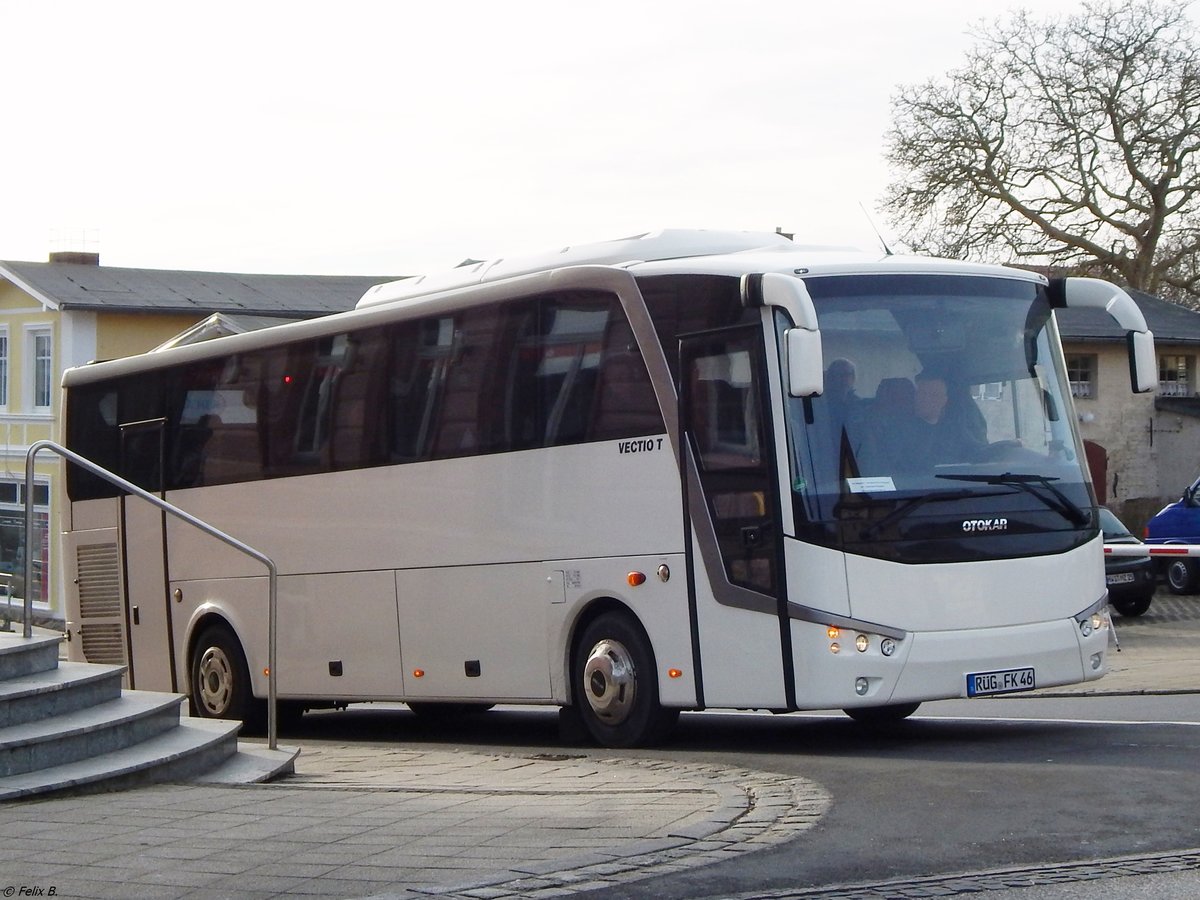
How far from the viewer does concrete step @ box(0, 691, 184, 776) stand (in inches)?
386

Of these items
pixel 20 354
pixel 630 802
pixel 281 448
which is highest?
pixel 20 354

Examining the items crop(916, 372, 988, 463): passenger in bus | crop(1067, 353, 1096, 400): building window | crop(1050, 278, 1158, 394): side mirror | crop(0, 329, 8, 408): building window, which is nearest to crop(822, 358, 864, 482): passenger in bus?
crop(916, 372, 988, 463): passenger in bus

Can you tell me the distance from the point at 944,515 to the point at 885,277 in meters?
1.65

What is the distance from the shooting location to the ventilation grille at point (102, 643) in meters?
18.6

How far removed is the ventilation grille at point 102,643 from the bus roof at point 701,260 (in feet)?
17.3

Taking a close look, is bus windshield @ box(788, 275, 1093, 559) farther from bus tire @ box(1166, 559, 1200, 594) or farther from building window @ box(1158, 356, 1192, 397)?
building window @ box(1158, 356, 1192, 397)

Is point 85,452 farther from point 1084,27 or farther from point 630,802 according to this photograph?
point 1084,27

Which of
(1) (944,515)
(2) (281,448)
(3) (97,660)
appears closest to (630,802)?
(1) (944,515)

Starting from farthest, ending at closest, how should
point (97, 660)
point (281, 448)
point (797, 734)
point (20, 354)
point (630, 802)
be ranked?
point (20, 354), point (97, 660), point (281, 448), point (797, 734), point (630, 802)

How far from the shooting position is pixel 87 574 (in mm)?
18906

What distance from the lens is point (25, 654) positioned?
10.9 metres

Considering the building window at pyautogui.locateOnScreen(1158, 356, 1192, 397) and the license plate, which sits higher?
the building window at pyautogui.locateOnScreen(1158, 356, 1192, 397)

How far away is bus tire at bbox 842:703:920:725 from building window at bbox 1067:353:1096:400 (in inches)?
1665

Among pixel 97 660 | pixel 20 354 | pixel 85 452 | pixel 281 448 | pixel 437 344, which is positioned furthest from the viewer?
pixel 20 354
